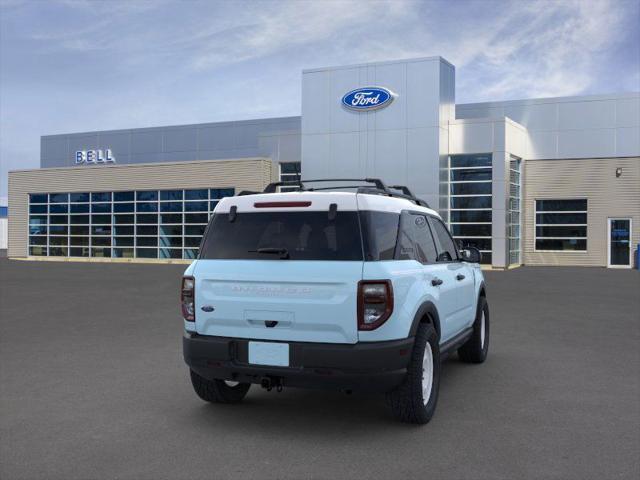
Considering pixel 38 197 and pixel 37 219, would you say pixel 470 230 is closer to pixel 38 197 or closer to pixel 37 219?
pixel 37 219

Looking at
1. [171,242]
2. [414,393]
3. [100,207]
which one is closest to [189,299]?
[414,393]

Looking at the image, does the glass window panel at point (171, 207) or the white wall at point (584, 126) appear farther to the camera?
the glass window panel at point (171, 207)

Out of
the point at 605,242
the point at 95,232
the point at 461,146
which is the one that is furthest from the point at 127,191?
the point at 605,242

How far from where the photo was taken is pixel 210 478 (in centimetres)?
404

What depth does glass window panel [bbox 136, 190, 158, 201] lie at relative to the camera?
3369cm

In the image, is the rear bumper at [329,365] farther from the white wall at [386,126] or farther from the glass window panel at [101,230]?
the glass window panel at [101,230]

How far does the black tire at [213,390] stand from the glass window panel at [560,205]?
86.7 ft

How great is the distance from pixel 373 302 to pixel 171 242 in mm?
29713

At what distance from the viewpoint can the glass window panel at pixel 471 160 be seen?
27406mm

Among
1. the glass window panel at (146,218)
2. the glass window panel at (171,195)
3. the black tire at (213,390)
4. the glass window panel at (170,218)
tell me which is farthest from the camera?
the glass window panel at (146,218)

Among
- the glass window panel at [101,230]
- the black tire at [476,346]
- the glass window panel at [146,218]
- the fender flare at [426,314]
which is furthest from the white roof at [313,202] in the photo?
the glass window panel at [101,230]

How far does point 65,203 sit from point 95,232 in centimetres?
273

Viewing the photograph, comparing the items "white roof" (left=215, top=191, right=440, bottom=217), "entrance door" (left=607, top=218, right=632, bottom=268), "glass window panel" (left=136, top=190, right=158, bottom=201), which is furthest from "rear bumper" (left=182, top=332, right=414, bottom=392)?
"glass window panel" (left=136, top=190, right=158, bottom=201)

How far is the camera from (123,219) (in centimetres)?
3441
